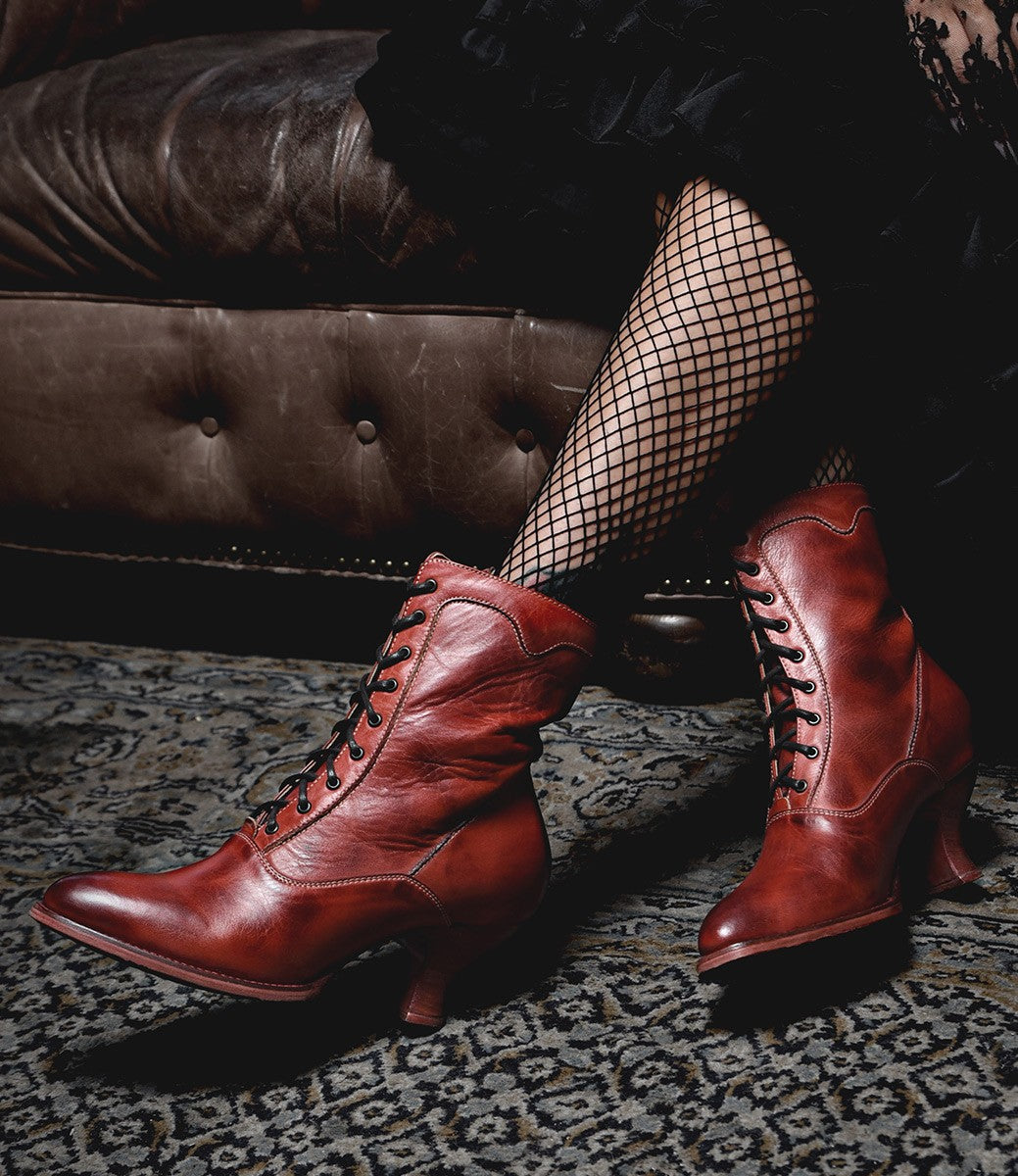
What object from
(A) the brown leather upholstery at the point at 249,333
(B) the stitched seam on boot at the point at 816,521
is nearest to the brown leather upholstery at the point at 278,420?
(A) the brown leather upholstery at the point at 249,333

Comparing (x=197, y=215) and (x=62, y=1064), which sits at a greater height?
(x=197, y=215)

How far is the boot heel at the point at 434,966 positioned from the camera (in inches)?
28.0

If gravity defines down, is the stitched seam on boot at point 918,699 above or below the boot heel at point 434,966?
above

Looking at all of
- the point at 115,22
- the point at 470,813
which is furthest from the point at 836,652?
the point at 115,22

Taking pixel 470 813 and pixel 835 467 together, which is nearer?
pixel 470 813

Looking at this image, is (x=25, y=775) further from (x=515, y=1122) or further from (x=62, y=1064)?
(x=515, y=1122)

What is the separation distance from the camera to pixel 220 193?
1.11 meters

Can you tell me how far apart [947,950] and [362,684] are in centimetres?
42

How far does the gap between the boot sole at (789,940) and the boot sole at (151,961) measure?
26 cm

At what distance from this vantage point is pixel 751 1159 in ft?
1.94

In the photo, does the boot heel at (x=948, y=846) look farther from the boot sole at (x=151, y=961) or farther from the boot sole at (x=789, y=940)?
the boot sole at (x=151, y=961)

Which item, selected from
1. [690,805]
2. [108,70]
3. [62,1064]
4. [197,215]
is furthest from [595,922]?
[108,70]

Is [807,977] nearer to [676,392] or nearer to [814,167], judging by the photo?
[676,392]

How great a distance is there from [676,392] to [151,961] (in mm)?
488
